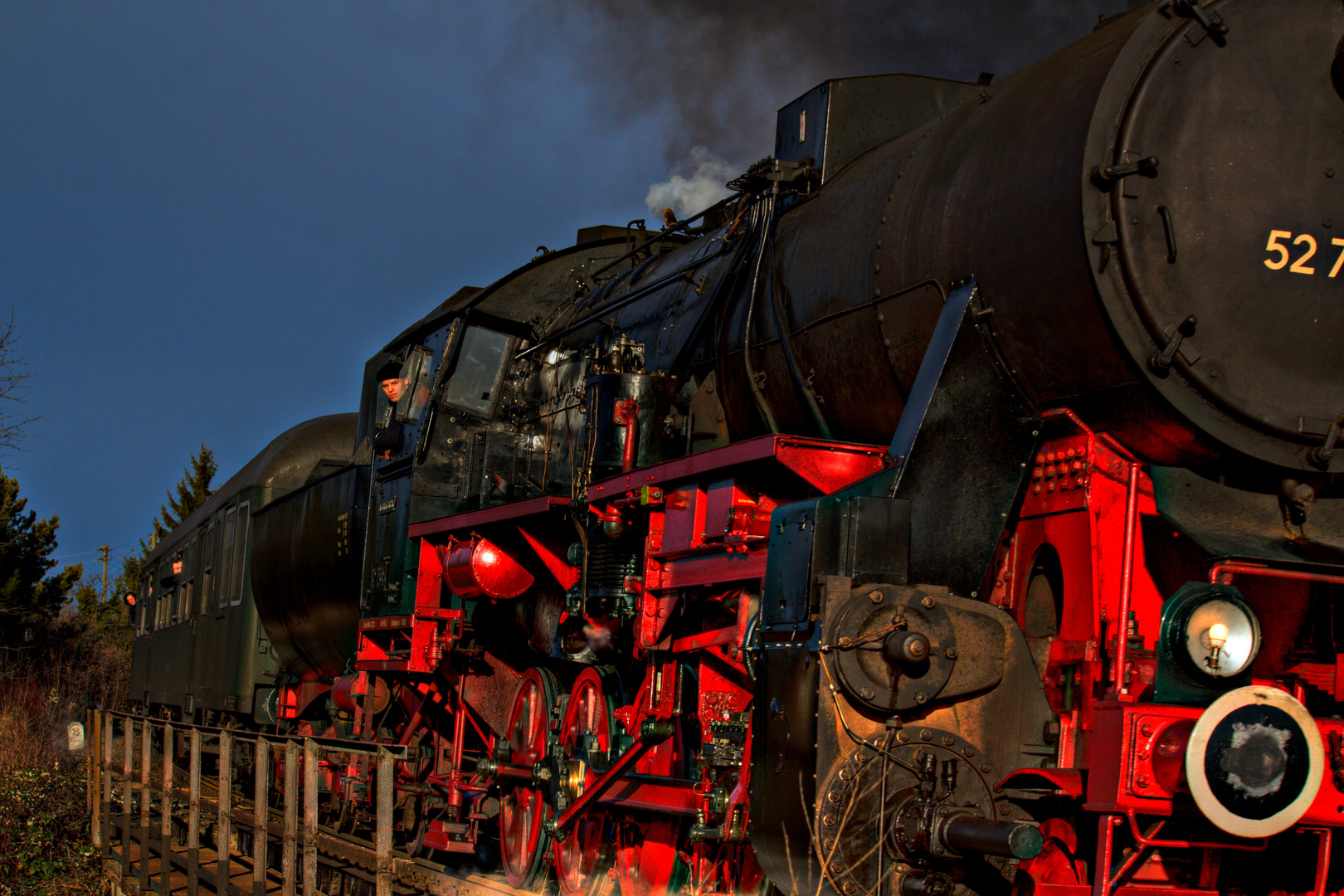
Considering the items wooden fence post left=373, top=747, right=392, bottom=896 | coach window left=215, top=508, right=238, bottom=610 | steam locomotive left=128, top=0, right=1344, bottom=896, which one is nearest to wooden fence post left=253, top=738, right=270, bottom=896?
wooden fence post left=373, top=747, right=392, bottom=896

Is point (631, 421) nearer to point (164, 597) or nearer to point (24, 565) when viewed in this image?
point (164, 597)

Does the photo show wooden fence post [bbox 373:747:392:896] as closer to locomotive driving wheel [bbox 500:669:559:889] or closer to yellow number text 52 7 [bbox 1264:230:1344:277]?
locomotive driving wheel [bbox 500:669:559:889]

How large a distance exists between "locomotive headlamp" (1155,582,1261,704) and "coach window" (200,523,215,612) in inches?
478

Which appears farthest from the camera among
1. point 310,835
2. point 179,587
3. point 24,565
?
point 24,565

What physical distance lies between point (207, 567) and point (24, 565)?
2086cm

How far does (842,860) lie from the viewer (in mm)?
3498

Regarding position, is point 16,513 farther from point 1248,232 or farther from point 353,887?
point 1248,232

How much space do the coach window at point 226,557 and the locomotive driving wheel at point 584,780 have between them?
24.8 ft

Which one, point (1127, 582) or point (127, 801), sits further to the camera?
point (127, 801)

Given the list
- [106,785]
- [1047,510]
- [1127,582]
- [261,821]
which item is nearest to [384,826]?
[261,821]

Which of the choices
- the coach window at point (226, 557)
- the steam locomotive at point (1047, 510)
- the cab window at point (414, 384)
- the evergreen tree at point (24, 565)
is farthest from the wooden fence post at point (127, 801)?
the evergreen tree at point (24, 565)

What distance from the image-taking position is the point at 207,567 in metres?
14.3

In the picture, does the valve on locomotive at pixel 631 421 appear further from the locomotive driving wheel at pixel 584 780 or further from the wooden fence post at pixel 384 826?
the wooden fence post at pixel 384 826

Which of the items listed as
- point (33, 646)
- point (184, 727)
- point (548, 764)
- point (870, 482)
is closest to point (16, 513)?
point (33, 646)
